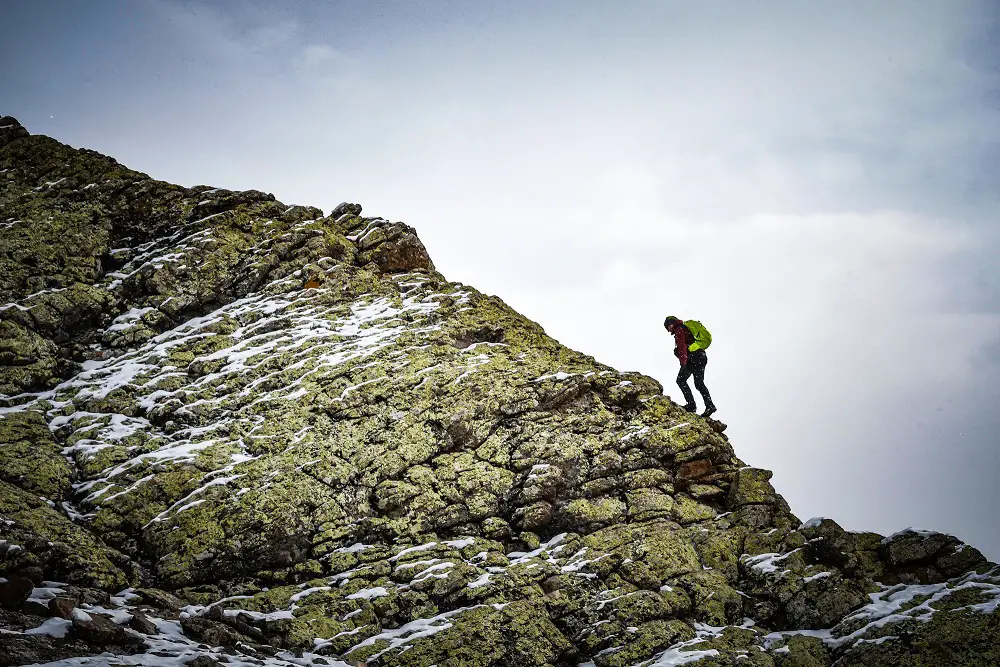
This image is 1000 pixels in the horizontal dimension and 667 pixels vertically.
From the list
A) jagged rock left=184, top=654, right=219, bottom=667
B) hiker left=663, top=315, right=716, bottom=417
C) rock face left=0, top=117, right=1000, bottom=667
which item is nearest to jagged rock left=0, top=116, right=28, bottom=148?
rock face left=0, top=117, right=1000, bottom=667

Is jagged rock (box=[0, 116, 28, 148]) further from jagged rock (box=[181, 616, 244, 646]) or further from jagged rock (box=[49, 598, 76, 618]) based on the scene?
jagged rock (box=[181, 616, 244, 646])

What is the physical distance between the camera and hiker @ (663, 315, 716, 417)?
811 inches

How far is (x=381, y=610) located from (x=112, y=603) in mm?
5381

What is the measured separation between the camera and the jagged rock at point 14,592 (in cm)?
1111

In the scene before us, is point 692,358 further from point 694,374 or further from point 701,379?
point 701,379

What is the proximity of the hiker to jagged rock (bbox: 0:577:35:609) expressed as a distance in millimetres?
17327

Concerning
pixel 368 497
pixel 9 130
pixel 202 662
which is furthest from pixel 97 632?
pixel 9 130

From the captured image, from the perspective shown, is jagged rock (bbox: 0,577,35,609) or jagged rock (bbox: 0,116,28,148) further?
jagged rock (bbox: 0,116,28,148)

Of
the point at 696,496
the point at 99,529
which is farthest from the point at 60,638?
the point at 696,496

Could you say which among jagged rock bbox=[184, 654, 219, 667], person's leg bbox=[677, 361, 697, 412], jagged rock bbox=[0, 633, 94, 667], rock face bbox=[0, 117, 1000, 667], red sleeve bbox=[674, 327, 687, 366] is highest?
red sleeve bbox=[674, 327, 687, 366]

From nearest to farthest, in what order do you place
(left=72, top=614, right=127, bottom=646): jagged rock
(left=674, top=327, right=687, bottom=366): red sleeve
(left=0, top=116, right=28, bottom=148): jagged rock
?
(left=72, top=614, right=127, bottom=646): jagged rock, (left=674, top=327, right=687, bottom=366): red sleeve, (left=0, top=116, right=28, bottom=148): jagged rock

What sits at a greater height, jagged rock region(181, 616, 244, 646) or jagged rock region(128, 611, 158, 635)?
jagged rock region(128, 611, 158, 635)

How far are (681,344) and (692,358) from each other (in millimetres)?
663

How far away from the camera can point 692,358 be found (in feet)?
67.6
